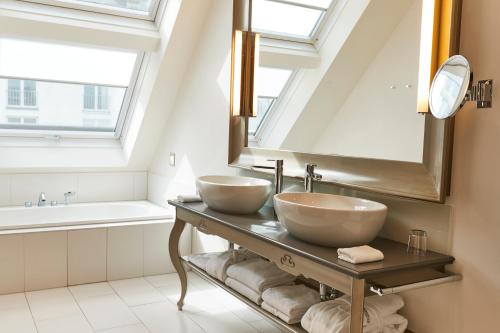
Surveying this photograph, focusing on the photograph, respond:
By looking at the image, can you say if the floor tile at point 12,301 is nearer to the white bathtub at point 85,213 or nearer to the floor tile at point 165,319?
the white bathtub at point 85,213

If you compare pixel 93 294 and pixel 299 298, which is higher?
pixel 299 298

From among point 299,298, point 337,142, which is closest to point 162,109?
point 337,142

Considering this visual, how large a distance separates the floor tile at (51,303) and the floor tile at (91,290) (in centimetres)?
5

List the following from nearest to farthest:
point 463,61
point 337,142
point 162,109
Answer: point 463,61 < point 337,142 < point 162,109

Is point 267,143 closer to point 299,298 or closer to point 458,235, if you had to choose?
point 299,298

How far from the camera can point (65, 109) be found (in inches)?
164

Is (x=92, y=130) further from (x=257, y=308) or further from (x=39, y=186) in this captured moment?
(x=257, y=308)

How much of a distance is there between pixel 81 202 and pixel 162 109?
3.99ft

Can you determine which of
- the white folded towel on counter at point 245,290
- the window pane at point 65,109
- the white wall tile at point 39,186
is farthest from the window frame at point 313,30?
the white wall tile at point 39,186

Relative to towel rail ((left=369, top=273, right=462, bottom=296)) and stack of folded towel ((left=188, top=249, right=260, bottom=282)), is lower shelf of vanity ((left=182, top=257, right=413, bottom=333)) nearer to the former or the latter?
stack of folded towel ((left=188, top=249, right=260, bottom=282))

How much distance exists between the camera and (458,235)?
1769 millimetres

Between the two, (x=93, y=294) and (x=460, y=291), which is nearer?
(x=460, y=291)

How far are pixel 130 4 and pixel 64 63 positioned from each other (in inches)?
31.2

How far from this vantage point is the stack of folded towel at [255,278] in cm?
229
